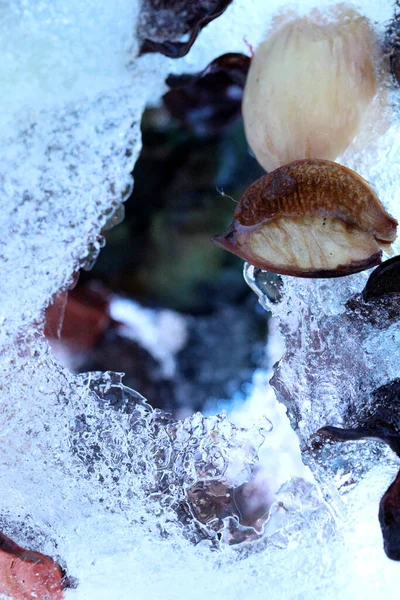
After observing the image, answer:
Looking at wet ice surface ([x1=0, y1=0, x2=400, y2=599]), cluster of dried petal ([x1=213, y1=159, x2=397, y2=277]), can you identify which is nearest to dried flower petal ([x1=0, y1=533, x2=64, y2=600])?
wet ice surface ([x1=0, y1=0, x2=400, y2=599])

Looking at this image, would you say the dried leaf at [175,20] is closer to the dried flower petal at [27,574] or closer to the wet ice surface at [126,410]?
the wet ice surface at [126,410]

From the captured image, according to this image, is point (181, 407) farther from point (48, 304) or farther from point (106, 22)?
point (106, 22)

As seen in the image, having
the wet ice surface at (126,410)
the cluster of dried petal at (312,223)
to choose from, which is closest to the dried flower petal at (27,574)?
the wet ice surface at (126,410)

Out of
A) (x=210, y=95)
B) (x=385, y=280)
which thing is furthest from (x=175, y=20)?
(x=385, y=280)

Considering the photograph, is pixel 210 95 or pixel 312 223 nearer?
pixel 312 223

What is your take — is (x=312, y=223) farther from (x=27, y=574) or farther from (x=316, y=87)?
(x=27, y=574)

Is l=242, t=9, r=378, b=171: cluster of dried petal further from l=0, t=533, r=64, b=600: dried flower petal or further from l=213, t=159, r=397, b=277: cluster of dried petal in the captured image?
l=0, t=533, r=64, b=600: dried flower petal
